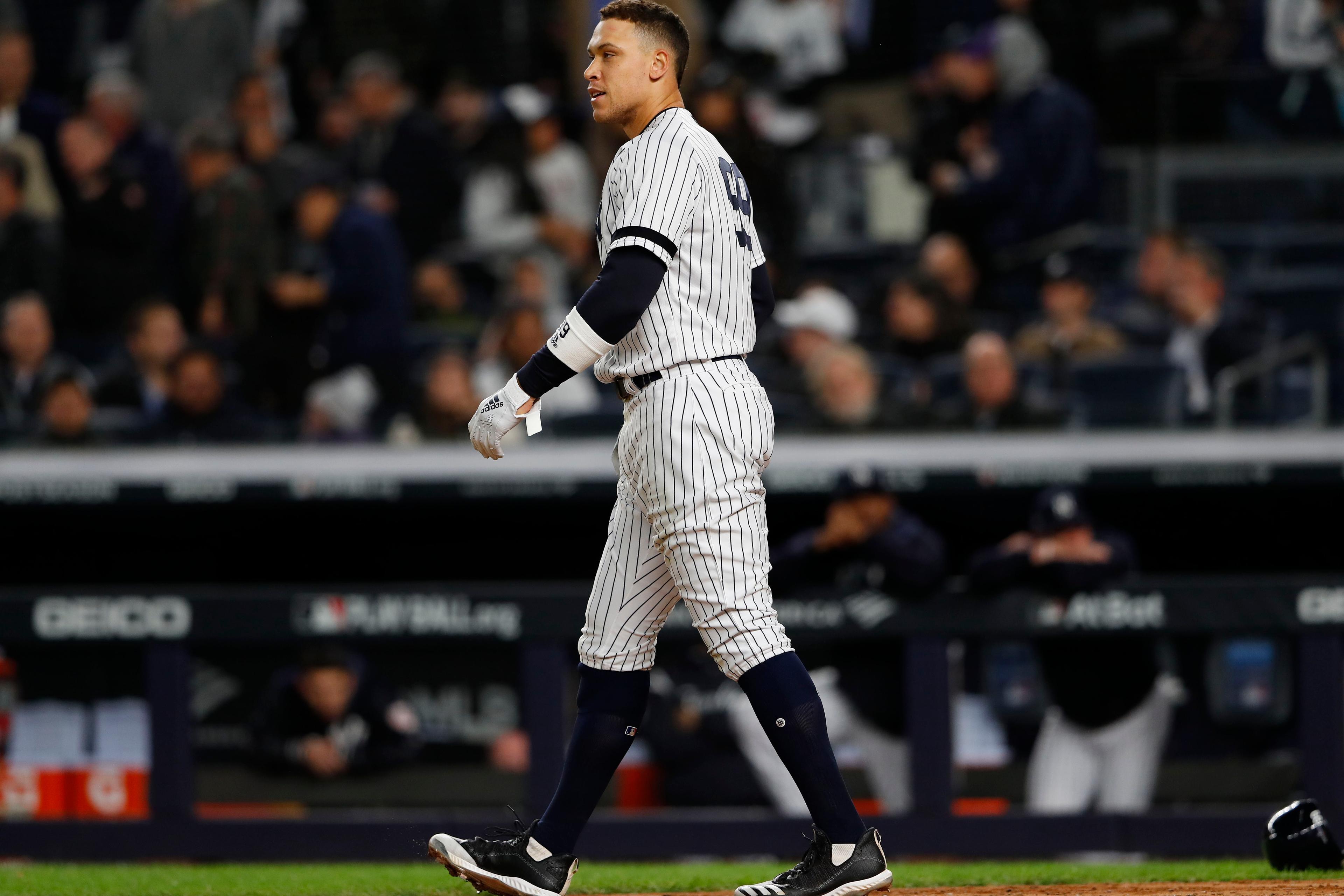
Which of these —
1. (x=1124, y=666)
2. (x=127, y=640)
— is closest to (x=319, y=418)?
(x=127, y=640)

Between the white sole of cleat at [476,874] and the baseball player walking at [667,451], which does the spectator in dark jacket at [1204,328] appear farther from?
the white sole of cleat at [476,874]

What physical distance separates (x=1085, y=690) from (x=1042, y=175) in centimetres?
369

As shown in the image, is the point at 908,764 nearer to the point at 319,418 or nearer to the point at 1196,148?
the point at 319,418

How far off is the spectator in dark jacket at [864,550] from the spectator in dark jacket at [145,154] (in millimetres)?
4315

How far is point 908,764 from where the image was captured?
5.32 meters

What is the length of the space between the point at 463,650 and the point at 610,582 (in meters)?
2.44

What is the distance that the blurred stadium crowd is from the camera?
7.23m

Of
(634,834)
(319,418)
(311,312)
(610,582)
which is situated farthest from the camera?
(311,312)

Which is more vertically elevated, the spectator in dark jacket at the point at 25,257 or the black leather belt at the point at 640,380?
the spectator in dark jacket at the point at 25,257

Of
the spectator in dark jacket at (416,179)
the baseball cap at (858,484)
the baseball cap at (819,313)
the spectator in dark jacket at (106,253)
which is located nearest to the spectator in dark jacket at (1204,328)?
the baseball cap at (819,313)

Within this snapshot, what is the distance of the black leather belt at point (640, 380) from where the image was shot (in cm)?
313

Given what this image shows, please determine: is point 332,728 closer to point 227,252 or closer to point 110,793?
point 110,793

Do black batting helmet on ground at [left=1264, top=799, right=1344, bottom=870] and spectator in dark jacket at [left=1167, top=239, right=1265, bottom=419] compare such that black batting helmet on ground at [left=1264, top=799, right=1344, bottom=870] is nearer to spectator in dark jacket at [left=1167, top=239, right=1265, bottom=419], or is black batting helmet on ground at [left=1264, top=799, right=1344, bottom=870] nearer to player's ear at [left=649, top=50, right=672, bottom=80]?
player's ear at [left=649, top=50, right=672, bottom=80]

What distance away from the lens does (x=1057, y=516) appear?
5.54 meters
